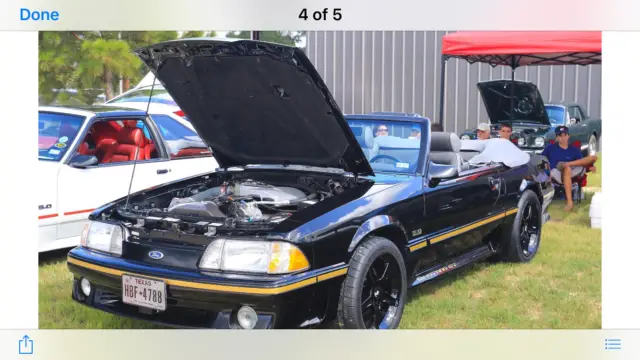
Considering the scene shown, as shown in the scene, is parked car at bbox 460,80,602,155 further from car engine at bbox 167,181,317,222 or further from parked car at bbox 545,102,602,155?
car engine at bbox 167,181,317,222

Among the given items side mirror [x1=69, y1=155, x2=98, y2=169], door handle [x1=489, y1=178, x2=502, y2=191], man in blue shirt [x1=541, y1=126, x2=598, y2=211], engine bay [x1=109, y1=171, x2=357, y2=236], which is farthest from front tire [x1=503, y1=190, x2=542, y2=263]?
side mirror [x1=69, y1=155, x2=98, y2=169]

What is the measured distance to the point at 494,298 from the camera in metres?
4.43

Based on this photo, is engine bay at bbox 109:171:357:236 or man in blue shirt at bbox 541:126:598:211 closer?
engine bay at bbox 109:171:357:236

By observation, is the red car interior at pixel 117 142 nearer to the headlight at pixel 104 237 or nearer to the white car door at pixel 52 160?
the white car door at pixel 52 160

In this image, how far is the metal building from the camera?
13094 mm

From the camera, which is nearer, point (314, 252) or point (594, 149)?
point (314, 252)

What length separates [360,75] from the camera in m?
13.5

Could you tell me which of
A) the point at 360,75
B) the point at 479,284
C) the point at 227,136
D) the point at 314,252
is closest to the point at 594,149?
the point at 360,75

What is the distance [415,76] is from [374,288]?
10257 millimetres

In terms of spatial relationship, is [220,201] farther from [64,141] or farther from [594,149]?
[594,149]

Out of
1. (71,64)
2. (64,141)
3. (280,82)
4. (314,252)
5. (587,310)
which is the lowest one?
(587,310)

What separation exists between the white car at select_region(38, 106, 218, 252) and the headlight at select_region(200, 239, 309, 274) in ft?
5.75

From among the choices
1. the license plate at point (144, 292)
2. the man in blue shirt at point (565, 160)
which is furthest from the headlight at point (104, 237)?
the man in blue shirt at point (565, 160)

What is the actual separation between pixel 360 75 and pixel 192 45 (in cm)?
1015
